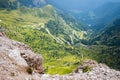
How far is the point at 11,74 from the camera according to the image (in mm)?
50031

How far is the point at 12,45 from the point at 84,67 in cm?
2022

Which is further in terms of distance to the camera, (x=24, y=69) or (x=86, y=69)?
(x=86, y=69)

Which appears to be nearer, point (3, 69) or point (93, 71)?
point (3, 69)

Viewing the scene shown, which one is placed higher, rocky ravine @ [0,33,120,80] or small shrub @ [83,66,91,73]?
rocky ravine @ [0,33,120,80]

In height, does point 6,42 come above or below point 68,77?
above

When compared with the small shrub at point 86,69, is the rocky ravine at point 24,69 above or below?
above

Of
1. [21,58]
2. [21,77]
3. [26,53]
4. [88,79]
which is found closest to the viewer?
[21,77]

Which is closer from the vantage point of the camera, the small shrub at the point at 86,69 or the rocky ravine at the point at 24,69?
the rocky ravine at the point at 24,69

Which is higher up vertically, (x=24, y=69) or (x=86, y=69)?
(x=24, y=69)

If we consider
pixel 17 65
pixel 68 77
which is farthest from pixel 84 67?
pixel 17 65

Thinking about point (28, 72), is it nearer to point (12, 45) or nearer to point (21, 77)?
point (21, 77)

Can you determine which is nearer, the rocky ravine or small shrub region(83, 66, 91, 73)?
the rocky ravine

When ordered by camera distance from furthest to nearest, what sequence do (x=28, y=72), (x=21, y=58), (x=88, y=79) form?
(x=21, y=58) → (x=28, y=72) → (x=88, y=79)

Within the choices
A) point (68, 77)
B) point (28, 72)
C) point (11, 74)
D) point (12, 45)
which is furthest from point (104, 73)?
point (12, 45)
